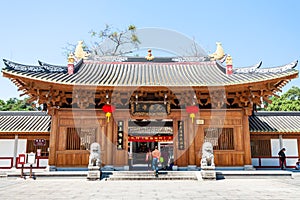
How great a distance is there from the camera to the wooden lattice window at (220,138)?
43.9ft

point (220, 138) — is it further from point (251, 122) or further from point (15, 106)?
point (15, 106)

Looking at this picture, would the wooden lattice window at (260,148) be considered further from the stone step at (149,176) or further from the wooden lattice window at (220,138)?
the stone step at (149,176)

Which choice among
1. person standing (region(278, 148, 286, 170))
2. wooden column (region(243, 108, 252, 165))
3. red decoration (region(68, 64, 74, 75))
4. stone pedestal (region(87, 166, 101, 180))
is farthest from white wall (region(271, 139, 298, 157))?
red decoration (region(68, 64, 74, 75))

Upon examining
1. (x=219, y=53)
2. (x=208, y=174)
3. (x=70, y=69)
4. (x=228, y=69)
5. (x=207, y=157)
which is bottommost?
(x=208, y=174)

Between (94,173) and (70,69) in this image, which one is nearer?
(94,173)

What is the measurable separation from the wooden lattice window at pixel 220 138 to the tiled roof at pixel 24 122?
31.8 ft

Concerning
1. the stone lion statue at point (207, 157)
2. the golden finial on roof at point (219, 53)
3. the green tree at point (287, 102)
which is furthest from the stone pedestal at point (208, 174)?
the green tree at point (287, 102)

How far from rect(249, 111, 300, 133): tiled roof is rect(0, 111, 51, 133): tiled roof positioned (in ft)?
43.3

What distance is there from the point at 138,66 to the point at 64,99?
5974mm

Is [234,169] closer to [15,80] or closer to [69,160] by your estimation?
[69,160]

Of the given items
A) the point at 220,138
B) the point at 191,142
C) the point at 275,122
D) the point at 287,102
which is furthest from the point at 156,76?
the point at 287,102

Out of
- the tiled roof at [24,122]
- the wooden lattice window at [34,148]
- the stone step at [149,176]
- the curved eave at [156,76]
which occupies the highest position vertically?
the curved eave at [156,76]

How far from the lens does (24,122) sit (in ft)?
54.3

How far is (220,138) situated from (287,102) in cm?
3231
